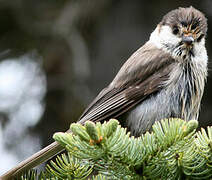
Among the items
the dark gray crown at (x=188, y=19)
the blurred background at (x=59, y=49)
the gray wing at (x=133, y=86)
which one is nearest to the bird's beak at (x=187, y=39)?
the dark gray crown at (x=188, y=19)

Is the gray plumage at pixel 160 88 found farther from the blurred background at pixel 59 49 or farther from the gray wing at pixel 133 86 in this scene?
the blurred background at pixel 59 49

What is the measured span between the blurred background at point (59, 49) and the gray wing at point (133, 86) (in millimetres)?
1295

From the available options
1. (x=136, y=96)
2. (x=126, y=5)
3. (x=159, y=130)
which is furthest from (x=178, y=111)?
(x=126, y=5)

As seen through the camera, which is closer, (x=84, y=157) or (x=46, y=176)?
(x=84, y=157)

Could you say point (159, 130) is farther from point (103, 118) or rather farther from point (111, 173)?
point (103, 118)

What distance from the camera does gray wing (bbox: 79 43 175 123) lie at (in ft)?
12.9

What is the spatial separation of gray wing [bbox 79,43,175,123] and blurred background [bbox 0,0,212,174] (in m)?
1.30

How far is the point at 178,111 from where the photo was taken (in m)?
3.88

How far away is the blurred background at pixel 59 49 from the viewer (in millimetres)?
5645

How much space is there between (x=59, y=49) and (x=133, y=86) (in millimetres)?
2297

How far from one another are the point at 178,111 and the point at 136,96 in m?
0.44

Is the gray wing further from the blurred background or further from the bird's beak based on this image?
the blurred background

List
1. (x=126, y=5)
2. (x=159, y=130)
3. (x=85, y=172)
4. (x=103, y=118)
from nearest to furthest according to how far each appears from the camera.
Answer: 1. (x=159, y=130)
2. (x=85, y=172)
3. (x=103, y=118)
4. (x=126, y=5)

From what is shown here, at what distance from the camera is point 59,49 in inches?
239
